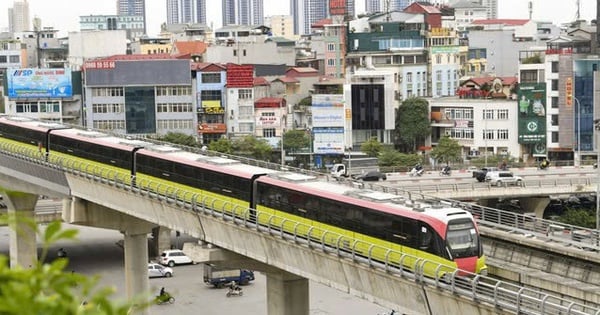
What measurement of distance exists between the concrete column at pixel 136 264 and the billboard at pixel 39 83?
43367 millimetres

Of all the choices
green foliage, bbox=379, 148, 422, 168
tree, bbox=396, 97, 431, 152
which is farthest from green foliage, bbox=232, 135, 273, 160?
tree, bbox=396, 97, 431, 152

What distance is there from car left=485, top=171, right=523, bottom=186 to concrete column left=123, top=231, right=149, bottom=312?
19.8m

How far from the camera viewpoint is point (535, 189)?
52.2m

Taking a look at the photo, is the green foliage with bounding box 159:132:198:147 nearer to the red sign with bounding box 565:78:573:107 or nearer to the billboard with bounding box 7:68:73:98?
the billboard with bounding box 7:68:73:98

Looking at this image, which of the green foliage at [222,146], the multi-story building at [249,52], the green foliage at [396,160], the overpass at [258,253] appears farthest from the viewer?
the multi-story building at [249,52]

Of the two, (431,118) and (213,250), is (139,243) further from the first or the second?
(431,118)

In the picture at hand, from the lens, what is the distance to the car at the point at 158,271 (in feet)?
151

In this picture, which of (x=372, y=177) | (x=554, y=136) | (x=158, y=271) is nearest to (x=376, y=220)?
(x=158, y=271)

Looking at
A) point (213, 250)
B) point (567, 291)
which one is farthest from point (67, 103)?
point (567, 291)

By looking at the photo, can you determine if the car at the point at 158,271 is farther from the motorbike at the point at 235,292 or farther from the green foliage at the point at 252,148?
the green foliage at the point at 252,148

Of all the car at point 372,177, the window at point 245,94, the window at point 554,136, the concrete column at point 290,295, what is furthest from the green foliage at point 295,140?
the concrete column at point 290,295

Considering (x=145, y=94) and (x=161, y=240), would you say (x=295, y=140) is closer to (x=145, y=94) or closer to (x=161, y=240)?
(x=145, y=94)

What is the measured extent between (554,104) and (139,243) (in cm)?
3811

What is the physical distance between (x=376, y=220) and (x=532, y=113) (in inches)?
2054
